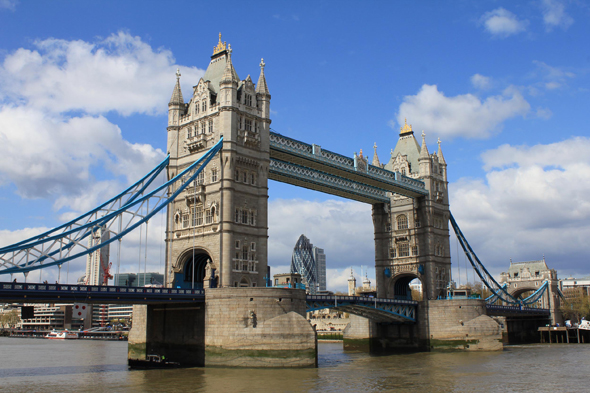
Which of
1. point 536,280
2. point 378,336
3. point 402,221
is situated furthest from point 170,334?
point 536,280

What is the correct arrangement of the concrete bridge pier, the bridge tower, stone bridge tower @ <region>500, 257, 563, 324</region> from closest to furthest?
the concrete bridge pier → the bridge tower → stone bridge tower @ <region>500, 257, 563, 324</region>

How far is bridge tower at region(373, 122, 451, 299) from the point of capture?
8194 centimetres

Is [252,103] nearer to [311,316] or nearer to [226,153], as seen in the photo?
[226,153]

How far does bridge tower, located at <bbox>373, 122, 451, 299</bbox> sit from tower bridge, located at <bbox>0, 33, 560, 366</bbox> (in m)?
0.18

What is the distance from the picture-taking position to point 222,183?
56.0m

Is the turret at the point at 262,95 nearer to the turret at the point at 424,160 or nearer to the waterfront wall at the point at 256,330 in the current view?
the waterfront wall at the point at 256,330

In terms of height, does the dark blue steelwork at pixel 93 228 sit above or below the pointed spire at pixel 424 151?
below

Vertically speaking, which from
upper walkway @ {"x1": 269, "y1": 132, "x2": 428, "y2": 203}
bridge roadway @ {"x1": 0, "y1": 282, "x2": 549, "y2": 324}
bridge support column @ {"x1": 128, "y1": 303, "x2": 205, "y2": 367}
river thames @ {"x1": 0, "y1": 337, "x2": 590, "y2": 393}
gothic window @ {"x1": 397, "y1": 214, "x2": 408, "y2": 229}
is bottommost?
river thames @ {"x1": 0, "y1": 337, "x2": 590, "y2": 393}

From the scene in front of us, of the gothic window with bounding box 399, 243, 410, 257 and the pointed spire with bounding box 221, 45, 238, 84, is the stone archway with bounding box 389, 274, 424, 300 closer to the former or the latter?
the gothic window with bounding box 399, 243, 410, 257

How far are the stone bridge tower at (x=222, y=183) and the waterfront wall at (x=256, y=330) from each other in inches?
217

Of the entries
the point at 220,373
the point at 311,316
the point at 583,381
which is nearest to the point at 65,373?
the point at 220,373

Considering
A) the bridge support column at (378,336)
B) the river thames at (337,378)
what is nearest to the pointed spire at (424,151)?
the bridge support column at (378,336)

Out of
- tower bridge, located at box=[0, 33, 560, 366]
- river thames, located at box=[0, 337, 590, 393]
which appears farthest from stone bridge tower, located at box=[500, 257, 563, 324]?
river thames, located at box=[0, 337, 590, 393]

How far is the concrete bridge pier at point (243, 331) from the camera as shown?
46.6m
